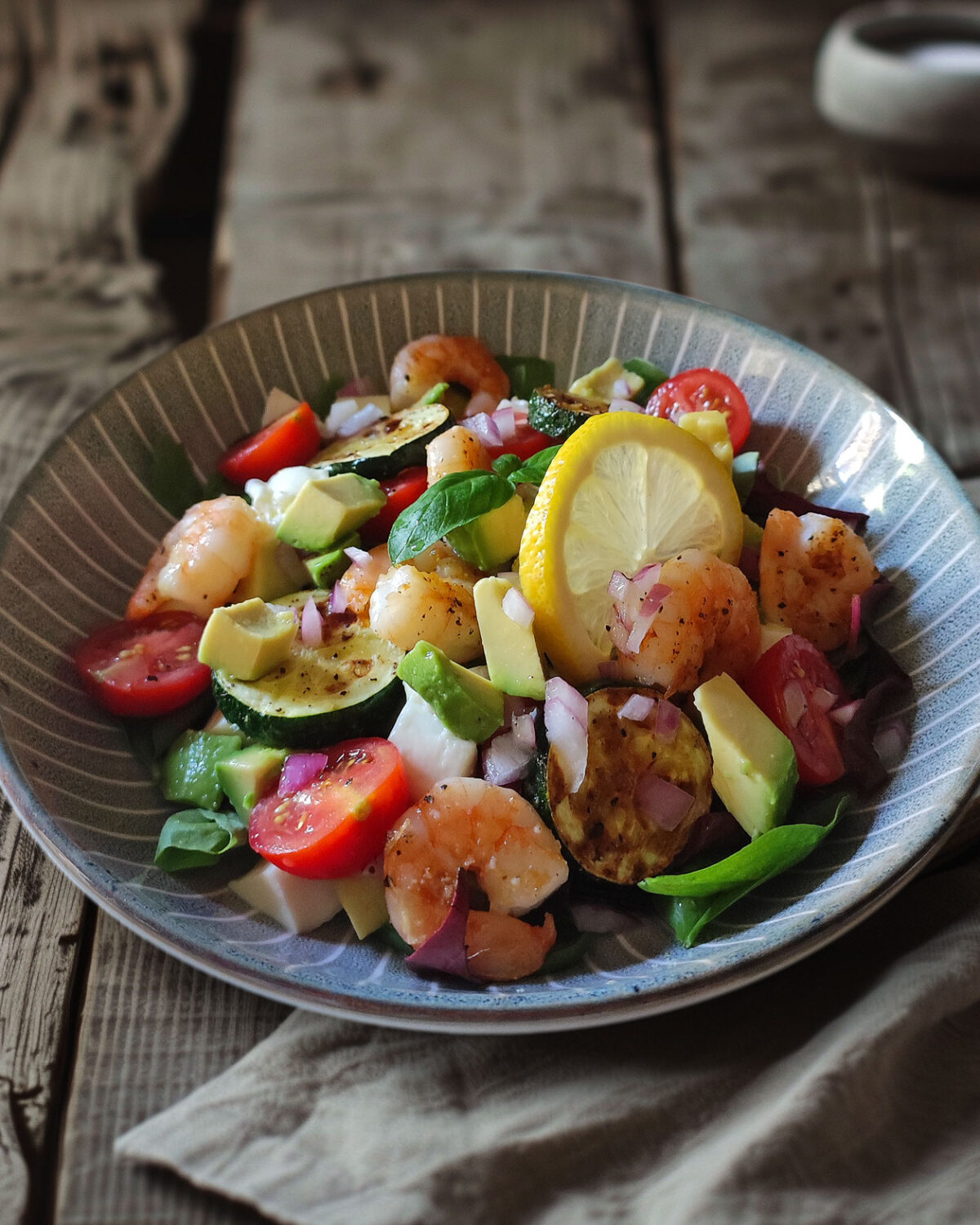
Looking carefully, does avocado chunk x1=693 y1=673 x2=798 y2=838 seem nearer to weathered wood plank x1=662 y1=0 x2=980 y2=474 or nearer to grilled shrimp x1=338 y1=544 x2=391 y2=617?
grilled shrimp x1=338 y1=544 x2=391 y2=617

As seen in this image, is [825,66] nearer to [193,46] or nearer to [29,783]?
[193,46]

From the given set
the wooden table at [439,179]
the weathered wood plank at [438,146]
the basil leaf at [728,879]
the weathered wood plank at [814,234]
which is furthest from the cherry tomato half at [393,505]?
the weathered wood plank at [814,234]

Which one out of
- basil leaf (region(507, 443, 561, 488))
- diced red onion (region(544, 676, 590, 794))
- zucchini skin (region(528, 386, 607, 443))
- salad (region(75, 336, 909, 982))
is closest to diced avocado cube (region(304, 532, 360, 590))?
salad (region(75, 336, 909, 982))

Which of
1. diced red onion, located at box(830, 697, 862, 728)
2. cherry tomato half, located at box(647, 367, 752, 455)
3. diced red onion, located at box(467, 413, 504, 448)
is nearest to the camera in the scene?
diced red onion, located at box(830, 697, 862, 728)

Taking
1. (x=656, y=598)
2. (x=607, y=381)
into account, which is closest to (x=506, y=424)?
(x=607, y=381)

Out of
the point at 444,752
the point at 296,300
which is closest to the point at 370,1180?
the point at 444,752

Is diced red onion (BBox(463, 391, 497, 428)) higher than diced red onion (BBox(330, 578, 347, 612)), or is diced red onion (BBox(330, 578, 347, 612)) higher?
diced red onion (BBox(463, 391, 497, 428))

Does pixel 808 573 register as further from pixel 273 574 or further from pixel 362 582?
pixel 273 574
